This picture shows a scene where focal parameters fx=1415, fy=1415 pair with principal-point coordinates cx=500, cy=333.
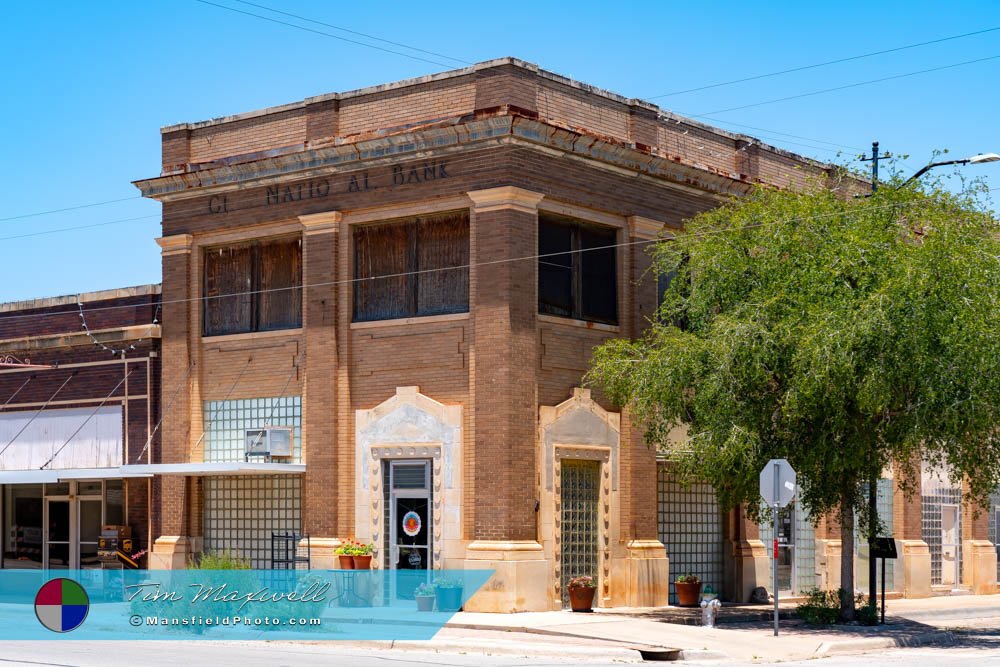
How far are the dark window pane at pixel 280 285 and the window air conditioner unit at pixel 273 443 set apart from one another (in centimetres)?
226

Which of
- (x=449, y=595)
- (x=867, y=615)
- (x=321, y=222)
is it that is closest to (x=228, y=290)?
(x=321, y=222)

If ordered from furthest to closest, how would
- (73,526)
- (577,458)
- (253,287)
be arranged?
1. (73,526)
2. (253,287)
3. (577,458)

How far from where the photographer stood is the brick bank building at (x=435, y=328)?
2723cm

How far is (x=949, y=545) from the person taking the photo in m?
38.6

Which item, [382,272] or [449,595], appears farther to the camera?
[382,272]

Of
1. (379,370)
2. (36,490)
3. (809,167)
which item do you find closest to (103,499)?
(36,490)

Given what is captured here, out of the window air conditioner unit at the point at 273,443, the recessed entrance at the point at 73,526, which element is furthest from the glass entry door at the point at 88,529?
the window air conditioner unit at the point at 273,443

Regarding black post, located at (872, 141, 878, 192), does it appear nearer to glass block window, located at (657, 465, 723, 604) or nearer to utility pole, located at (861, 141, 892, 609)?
utility pole, located at (861, 141, 892, 609)

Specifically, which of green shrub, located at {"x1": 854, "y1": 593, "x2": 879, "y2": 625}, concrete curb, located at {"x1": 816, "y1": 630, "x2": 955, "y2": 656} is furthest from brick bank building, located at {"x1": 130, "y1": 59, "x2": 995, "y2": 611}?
concrete curb, located at {"x1": 816, "y1": 630, "x2": 955, "y2": 656}

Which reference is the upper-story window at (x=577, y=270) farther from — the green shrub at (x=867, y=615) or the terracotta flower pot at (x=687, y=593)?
the green shrub at (x=867, y=615)

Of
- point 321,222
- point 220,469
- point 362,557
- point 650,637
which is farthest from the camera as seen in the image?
point 321,222

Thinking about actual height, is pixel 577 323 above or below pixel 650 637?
above

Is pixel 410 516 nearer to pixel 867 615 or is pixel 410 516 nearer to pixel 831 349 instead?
pixel 867 615

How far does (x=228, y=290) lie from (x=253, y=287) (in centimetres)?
79
